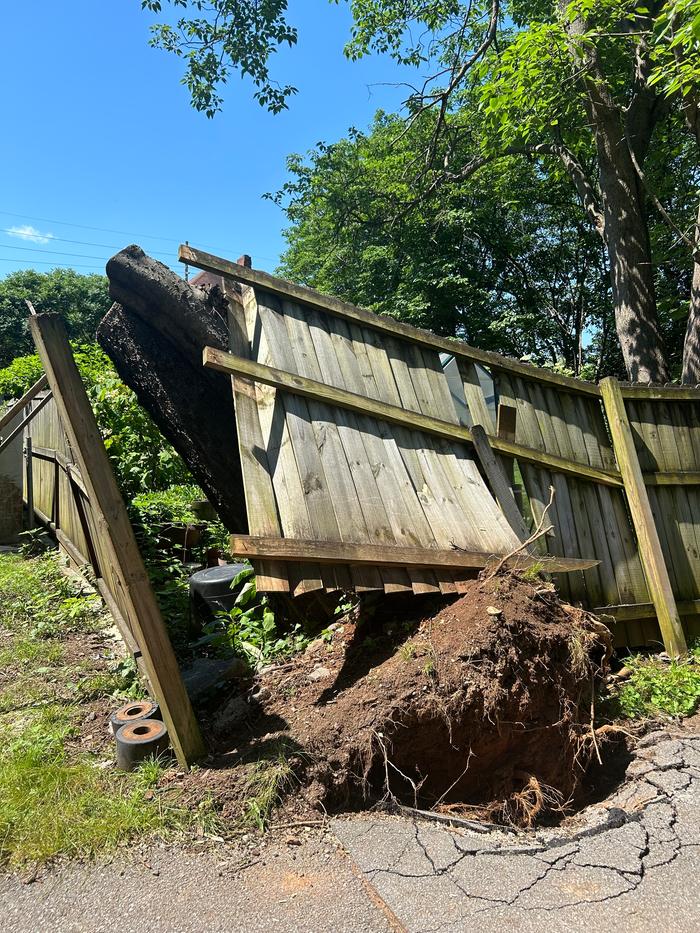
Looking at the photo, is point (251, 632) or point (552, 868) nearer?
point (552, 868)

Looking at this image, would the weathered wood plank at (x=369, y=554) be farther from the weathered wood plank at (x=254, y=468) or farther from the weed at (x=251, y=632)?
the weed at (x=251, y=632)

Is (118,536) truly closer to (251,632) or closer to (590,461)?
(251,632)

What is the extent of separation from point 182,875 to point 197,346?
3528mm

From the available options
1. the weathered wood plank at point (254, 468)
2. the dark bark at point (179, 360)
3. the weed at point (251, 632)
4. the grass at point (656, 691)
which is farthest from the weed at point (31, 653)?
the grass at point (656, 691)

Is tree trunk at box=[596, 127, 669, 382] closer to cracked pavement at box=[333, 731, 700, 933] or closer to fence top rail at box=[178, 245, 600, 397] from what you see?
fence top rail at box=[178, 245, 600, 397]

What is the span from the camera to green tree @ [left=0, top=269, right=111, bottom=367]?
102 ft

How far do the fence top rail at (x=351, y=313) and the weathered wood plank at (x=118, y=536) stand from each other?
1150 millimetres

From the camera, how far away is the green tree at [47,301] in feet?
102

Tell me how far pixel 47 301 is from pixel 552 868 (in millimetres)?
35526

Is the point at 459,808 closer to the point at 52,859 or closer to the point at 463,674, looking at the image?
the point at 463,674

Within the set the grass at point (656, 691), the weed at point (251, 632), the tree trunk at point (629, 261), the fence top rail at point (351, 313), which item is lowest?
the grass at point (656, 691)

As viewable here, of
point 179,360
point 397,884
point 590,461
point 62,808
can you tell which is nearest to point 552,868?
point 397,884

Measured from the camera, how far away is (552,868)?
236cm

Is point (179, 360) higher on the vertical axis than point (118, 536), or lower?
higher
